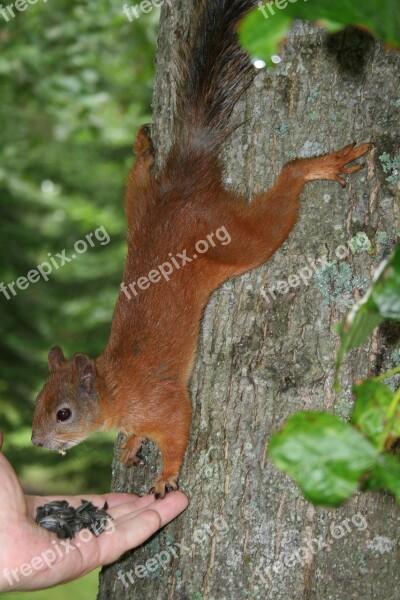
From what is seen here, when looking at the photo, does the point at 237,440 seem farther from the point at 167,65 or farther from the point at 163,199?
the point at 167,65

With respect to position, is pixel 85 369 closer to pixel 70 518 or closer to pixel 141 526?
pixel 70 518

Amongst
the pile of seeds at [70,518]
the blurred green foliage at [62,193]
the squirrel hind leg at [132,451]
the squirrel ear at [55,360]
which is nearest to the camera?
the pile of seeds at [70,518]

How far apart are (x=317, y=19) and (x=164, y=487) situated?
1.86 metres

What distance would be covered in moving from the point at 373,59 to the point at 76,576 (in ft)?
6.64

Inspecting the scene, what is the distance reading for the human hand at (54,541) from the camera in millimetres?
2164

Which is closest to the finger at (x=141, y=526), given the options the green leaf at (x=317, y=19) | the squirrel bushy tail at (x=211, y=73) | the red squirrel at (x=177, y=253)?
the red squirrel at (x=177, y=253)

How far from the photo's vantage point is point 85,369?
2797mm

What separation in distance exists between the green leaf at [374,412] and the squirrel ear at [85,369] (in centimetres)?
195

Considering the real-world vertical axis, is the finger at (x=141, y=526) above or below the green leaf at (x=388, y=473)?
below

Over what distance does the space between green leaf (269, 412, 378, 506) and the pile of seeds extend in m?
1.69

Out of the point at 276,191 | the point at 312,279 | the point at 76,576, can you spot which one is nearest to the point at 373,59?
the point at 276,191

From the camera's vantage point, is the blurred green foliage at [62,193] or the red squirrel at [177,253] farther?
the blurred green foliage at [62,193]

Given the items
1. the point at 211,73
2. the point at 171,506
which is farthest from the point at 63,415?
the point at 211,73

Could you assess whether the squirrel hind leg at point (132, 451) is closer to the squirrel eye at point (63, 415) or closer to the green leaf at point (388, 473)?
the squirrel eye at point (63, 415)
